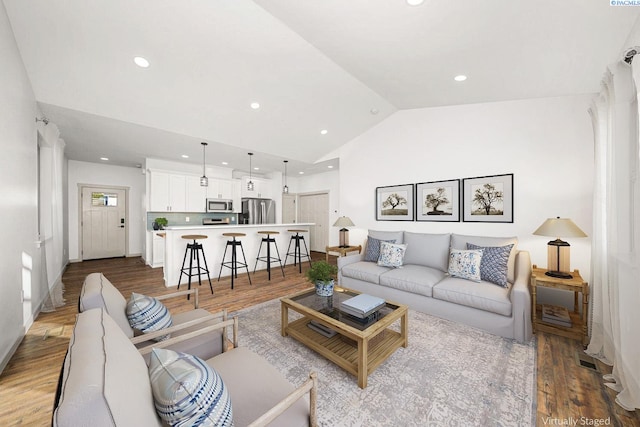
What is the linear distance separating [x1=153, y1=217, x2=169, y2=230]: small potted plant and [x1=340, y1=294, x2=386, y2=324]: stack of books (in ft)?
16.4

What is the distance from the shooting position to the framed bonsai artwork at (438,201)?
3.68 metres

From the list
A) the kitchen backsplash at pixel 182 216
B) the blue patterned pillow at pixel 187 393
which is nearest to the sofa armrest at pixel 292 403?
the blue patterned pillow at pixel 187 393

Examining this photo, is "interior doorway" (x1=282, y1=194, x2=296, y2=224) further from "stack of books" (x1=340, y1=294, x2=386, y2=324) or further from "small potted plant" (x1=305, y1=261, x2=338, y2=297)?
"stack of books" (x1=340, y1=294, x2=386, y2=324)

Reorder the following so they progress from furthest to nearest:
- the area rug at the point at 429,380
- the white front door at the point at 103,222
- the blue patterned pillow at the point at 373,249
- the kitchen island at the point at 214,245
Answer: the white front door at the point at 103,222
the kitchen island at the point at 214,245
the blue patterned pillow at the point at 373,249
the area rug at the point at 429,380

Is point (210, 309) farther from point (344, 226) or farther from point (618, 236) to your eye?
point (618, 236)

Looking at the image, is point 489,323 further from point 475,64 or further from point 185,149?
point 185,149

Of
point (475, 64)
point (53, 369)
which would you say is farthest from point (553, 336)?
point (53, 369)

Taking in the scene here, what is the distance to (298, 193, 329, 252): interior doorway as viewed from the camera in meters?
7.30

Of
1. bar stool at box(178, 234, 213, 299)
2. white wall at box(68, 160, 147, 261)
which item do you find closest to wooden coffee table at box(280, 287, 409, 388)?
bar stool at box(178, 234, 213, 299)

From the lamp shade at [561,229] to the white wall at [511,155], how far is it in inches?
19.6

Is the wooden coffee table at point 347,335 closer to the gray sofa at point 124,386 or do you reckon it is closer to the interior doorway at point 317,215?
the gray sofa at point 124,386

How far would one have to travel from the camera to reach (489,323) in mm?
2482

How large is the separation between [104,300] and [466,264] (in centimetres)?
332

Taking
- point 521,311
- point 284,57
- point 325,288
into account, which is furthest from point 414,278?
point 284,57
